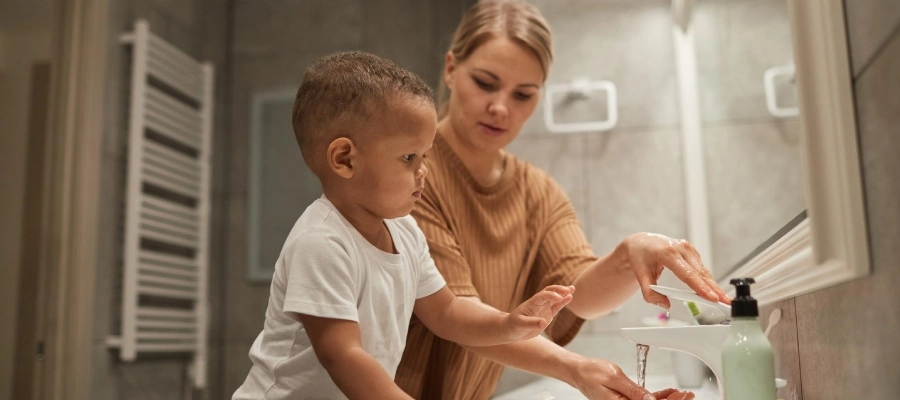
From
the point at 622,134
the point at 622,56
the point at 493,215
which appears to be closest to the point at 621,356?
the point at 622,134

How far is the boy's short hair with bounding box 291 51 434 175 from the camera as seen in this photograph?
78 cm

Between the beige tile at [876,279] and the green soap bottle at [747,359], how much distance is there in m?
0.07

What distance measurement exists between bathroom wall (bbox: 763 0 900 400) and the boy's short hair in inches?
17.0

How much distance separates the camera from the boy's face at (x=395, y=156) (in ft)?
2.55

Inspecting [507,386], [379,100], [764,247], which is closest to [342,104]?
[379,100]

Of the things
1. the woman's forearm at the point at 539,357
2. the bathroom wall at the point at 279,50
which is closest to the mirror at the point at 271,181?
the bathroom wall at the point at 279,50

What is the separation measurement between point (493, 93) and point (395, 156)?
572 mm

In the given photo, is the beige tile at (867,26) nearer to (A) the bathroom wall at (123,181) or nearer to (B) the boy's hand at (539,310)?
(B) the boy's hand at (539,310)

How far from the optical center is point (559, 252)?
135cm

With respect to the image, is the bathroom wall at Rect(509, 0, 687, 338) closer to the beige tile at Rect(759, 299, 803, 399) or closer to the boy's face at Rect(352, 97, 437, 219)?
the beige tile at Rect(759, 299, 803, 399)

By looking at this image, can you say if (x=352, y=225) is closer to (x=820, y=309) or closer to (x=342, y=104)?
(x=342, y=104)

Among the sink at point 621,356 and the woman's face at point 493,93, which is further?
the sink at point 621,356

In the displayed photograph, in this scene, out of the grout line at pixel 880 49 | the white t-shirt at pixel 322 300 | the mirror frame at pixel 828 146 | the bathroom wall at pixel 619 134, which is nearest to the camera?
the grout line at pixel 880 49

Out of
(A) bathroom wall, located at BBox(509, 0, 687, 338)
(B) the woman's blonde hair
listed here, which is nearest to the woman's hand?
(B) the woman's blonde hair
